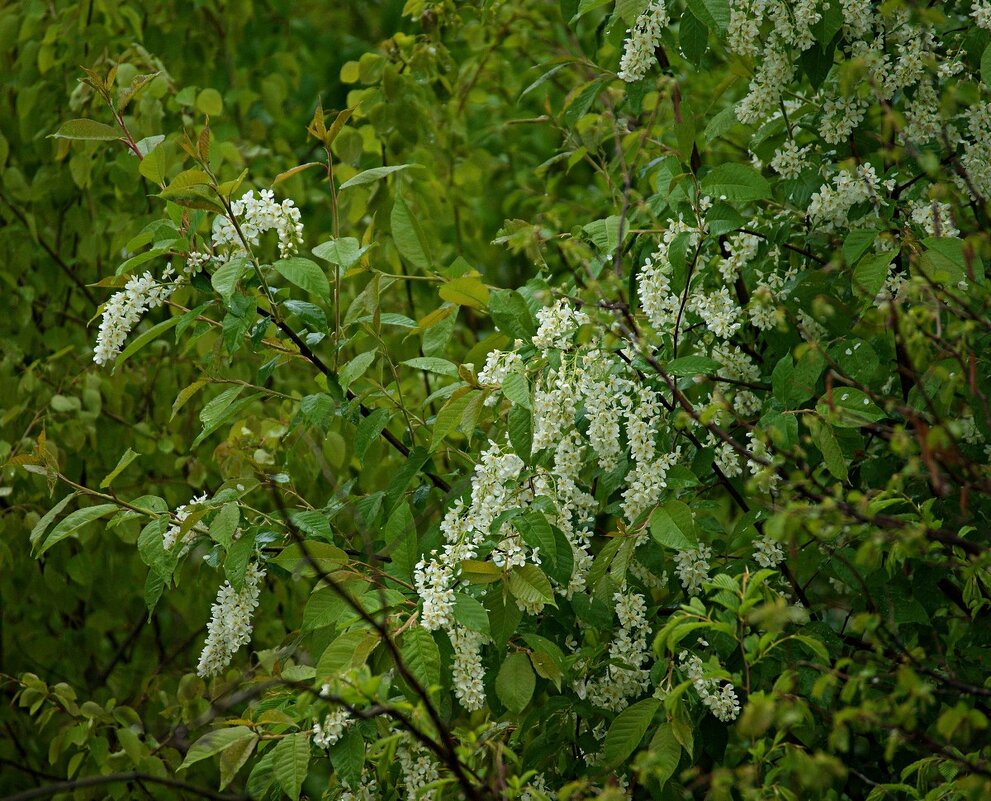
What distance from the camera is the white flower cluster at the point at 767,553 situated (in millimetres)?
1859

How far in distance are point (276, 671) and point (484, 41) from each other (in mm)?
2432

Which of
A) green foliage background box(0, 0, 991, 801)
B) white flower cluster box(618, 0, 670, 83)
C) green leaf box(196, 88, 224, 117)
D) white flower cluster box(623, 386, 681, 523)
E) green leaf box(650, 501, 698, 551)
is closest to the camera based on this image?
green foliage background box(0, 0, 991, 801)

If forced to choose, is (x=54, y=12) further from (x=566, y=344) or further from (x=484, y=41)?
(x=566, y=344)

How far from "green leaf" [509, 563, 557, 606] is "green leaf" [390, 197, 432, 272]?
0.64m

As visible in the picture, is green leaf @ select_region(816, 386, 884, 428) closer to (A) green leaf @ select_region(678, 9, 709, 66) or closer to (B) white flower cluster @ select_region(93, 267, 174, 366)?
(A) green leaf @ select_region(678, 9, 709, 66)

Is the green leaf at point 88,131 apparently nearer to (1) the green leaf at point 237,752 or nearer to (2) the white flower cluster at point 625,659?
(1) the green leaf at point 237,752

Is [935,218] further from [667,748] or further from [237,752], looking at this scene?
[237,752]

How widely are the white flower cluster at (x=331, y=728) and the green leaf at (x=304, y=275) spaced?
71 centimetres

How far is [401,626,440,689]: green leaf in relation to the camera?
63.2 inches

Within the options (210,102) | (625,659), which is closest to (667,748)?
(625,659)

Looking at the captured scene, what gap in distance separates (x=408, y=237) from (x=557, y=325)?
0.44 metres

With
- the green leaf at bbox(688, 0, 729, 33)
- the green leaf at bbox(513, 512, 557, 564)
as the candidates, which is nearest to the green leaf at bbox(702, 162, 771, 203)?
the green leaf at bbox(688, 0, 729, 33)

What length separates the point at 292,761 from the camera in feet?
5.42

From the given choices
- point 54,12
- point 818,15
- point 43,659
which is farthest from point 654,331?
point 54,12
